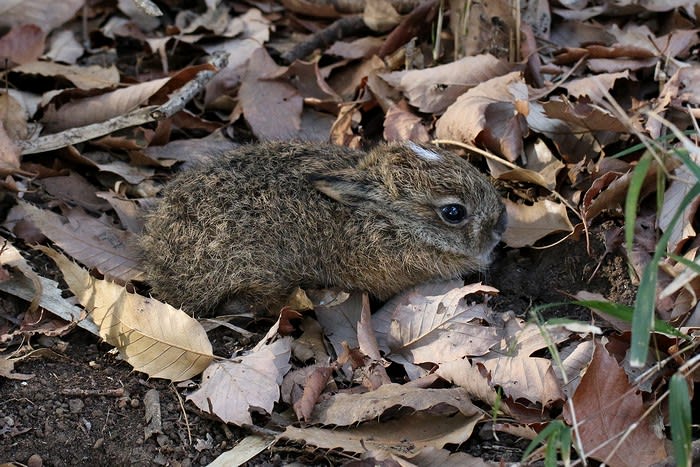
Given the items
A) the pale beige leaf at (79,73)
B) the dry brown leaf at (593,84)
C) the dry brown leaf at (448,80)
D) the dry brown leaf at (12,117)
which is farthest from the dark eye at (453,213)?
the dry brown leaf at (12,117)

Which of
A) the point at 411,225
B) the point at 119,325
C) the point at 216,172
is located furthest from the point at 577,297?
the point at 119,325

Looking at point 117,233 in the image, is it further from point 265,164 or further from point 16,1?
point 16,1

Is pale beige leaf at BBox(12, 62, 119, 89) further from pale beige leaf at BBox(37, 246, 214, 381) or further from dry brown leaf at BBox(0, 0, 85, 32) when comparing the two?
pale beige leaf at BBox(37, 246, 214, 381)

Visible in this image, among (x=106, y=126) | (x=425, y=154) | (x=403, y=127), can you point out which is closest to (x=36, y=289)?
(x=106, y=126)

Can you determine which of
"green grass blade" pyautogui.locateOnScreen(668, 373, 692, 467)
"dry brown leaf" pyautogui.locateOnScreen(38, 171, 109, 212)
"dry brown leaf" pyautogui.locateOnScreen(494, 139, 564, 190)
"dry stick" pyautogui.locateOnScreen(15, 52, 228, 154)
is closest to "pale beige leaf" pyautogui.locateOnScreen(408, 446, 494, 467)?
"green grass blade" pyautogui.locateOnScreen(668, 373, 692, 467)

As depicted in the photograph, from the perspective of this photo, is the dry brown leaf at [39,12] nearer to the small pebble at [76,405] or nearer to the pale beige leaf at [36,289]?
the pale beige leaf at [36,289]

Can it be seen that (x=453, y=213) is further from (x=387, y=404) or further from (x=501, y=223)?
(x=387, y=404)
